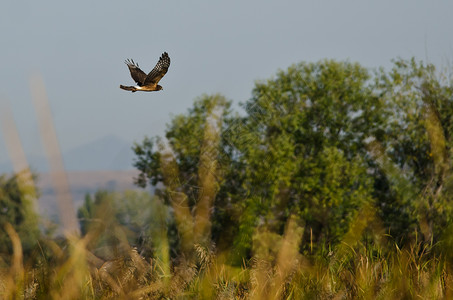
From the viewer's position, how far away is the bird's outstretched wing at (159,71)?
5066 mm

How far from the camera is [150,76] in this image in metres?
5.11

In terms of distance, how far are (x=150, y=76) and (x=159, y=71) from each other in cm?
10

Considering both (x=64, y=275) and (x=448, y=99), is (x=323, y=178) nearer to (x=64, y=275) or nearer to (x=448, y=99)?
(x=448, y=99)

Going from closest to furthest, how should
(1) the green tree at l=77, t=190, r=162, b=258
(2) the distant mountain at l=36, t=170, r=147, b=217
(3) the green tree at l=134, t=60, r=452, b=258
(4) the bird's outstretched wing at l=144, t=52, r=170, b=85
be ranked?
(2) the distant mountain at l=36, t=170, r=147, b=217 → (1) the green tree at l=77, t=190, r=162, b=258 → (4) the bird's outstretched wing at l=144, t=52, r=170, b=85 → (3) the green tree at l=134, t=60, r=452, b=258

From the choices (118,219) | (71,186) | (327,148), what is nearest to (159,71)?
(118,219)

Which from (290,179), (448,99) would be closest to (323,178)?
(290,179)

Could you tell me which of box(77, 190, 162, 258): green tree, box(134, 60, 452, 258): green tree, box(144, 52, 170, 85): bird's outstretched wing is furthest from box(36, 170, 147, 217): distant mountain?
box(134, 60, 452, 258): green tree

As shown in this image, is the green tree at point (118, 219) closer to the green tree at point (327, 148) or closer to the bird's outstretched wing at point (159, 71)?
the bird's outstretched wing at point (159, 71)

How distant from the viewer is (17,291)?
11.6ft

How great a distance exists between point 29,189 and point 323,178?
4050 centimetres

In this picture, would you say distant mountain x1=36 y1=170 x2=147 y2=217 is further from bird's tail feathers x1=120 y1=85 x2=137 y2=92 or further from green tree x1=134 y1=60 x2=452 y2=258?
green tree x1=134 y1=60 x2=452 y2=258

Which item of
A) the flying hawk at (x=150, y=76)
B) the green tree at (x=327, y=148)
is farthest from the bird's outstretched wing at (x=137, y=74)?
the green tree at (x=327, y=148)

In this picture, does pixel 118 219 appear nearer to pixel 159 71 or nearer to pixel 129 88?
pixel 129 88

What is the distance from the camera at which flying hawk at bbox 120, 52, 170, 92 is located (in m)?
4.79
